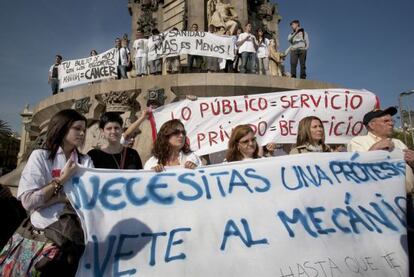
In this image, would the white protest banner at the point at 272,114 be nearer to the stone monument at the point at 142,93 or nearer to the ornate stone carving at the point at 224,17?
the stone monument at the point at 142,93

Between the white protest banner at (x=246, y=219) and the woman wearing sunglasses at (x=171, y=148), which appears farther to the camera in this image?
the woman wearing sunglasses at (x=171, y=148)

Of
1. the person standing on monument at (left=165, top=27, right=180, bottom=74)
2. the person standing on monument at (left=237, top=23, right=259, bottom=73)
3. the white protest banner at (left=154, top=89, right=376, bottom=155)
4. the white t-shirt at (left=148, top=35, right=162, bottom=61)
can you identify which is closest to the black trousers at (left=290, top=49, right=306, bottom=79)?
the person standing on monument at (left=237, top=23, right=259, bottom=73)

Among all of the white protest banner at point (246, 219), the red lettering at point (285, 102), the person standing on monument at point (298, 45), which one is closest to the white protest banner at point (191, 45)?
the person standing on monument at point (298, 45)

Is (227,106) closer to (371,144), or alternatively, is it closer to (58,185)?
(371,144)

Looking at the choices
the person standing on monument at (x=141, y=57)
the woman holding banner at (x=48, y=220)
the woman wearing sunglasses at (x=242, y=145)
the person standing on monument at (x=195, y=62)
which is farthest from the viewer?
the person standing on monument at (x=195, y=62)

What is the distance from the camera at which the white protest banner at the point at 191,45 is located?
9172 millimetres

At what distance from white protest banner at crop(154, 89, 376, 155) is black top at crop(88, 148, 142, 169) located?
4.92ft

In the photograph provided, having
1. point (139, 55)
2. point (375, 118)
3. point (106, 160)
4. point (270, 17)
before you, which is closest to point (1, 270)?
point (106, 160)

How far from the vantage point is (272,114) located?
190 inches

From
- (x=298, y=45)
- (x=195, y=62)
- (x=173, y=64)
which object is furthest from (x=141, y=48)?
(x=298, y=45)

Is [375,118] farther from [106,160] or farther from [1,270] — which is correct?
[1,270]

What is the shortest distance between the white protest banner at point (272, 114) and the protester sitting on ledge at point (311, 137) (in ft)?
4.57

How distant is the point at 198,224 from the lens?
243 centimetres

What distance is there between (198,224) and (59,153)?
1.15 metres
